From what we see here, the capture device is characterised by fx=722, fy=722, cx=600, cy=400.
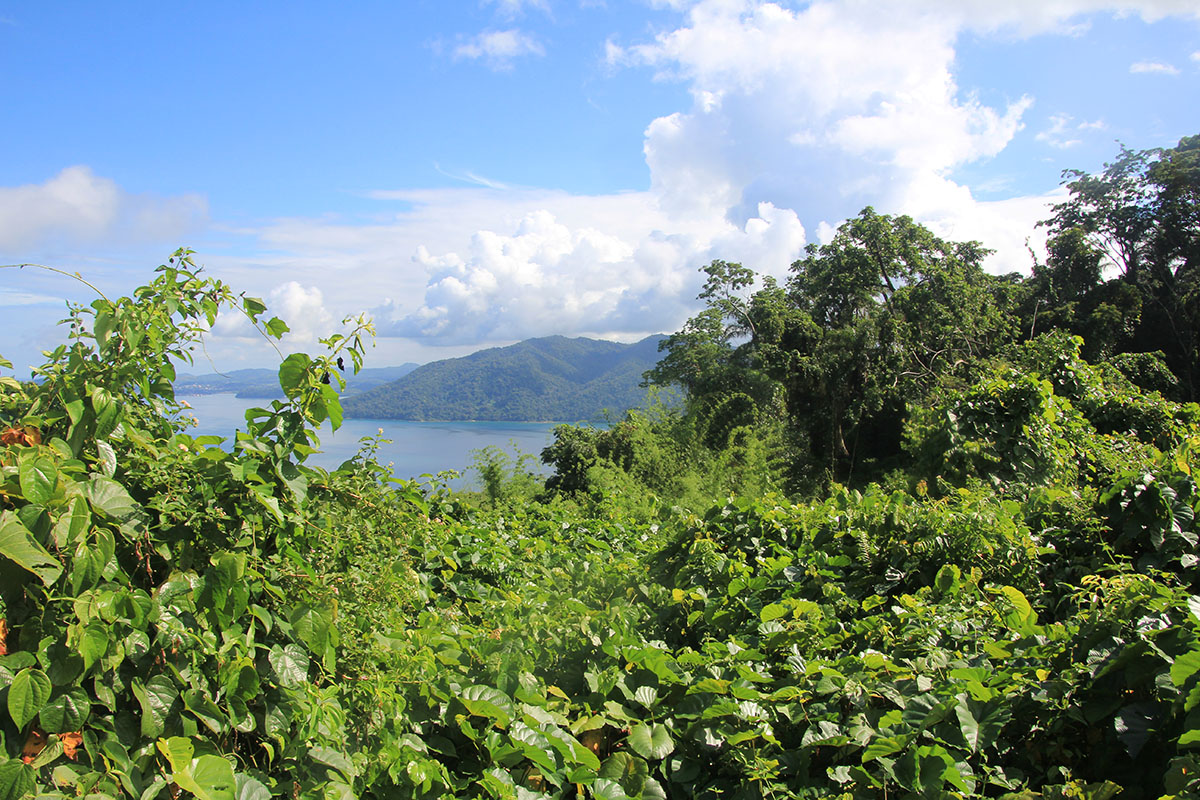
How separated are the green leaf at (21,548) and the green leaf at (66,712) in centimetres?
20

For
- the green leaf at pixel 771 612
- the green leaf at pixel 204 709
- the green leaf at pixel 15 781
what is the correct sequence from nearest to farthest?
1. the green leaf at pixel 15 781
2. the green leaf at pixel 204 709
3. the green leaf at pixel 771 612

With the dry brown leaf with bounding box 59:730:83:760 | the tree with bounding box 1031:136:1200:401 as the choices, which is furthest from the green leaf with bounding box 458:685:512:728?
the tree with bounding box 1031:136:1200:401

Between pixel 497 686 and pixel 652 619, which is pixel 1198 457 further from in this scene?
pixel 497 686

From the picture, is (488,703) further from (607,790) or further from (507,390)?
(507,390)

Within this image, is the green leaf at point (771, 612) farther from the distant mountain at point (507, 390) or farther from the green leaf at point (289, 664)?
the distant mountain at point (507, 390)

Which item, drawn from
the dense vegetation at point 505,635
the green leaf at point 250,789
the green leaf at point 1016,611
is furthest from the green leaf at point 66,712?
the green leaf at point 1016,611

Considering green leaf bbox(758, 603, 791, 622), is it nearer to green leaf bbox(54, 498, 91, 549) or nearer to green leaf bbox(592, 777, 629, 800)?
green leaf bbox(592, 777, 629, 800)

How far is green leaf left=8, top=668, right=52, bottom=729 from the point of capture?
1.09 metres

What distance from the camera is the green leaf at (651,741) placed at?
1.70m

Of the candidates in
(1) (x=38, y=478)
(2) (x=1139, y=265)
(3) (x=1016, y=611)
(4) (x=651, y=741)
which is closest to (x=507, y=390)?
(2) (x=1139, y=265)

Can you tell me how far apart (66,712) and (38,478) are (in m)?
0.38

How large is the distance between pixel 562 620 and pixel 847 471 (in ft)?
57.1

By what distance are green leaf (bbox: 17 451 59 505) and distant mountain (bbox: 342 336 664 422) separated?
52666 mm

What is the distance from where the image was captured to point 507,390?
3457 inches
